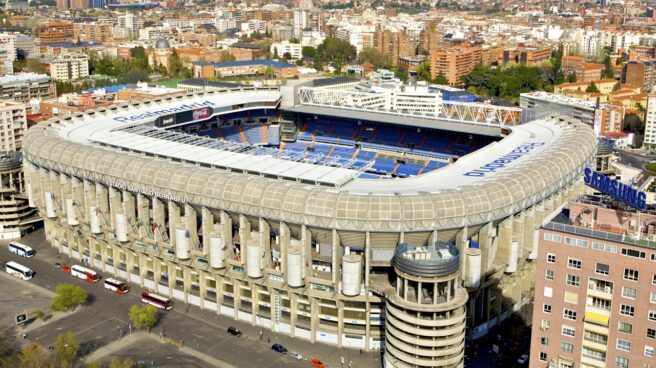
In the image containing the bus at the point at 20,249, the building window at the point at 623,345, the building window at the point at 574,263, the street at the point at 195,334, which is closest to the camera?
the building window at the point at 623,345

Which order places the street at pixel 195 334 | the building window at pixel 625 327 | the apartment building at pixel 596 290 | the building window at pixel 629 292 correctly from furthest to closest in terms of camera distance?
the street at pixel 195 334, the building window at pixel 625 327, the building window at pixel 629 292, the apartment building at pixel 596 290

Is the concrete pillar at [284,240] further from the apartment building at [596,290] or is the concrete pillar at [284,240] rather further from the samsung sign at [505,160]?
the apartment building at [596,290]

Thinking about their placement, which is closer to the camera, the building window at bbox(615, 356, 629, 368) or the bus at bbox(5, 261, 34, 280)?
the building window at bbox(615, 356, 629, 368)

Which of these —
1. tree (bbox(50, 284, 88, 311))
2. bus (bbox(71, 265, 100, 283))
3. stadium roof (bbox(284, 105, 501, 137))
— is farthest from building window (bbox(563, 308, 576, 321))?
stadium roof (bbox(284, 105, 501, 137))

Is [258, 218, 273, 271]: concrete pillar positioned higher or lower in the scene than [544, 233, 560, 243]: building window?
lower

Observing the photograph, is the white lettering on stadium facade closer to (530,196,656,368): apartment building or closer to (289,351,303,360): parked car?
(289,351,303,360): parked car

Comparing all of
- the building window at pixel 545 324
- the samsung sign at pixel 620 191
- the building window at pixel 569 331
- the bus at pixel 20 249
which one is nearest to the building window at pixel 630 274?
the samsung sign at pixel 620 191
